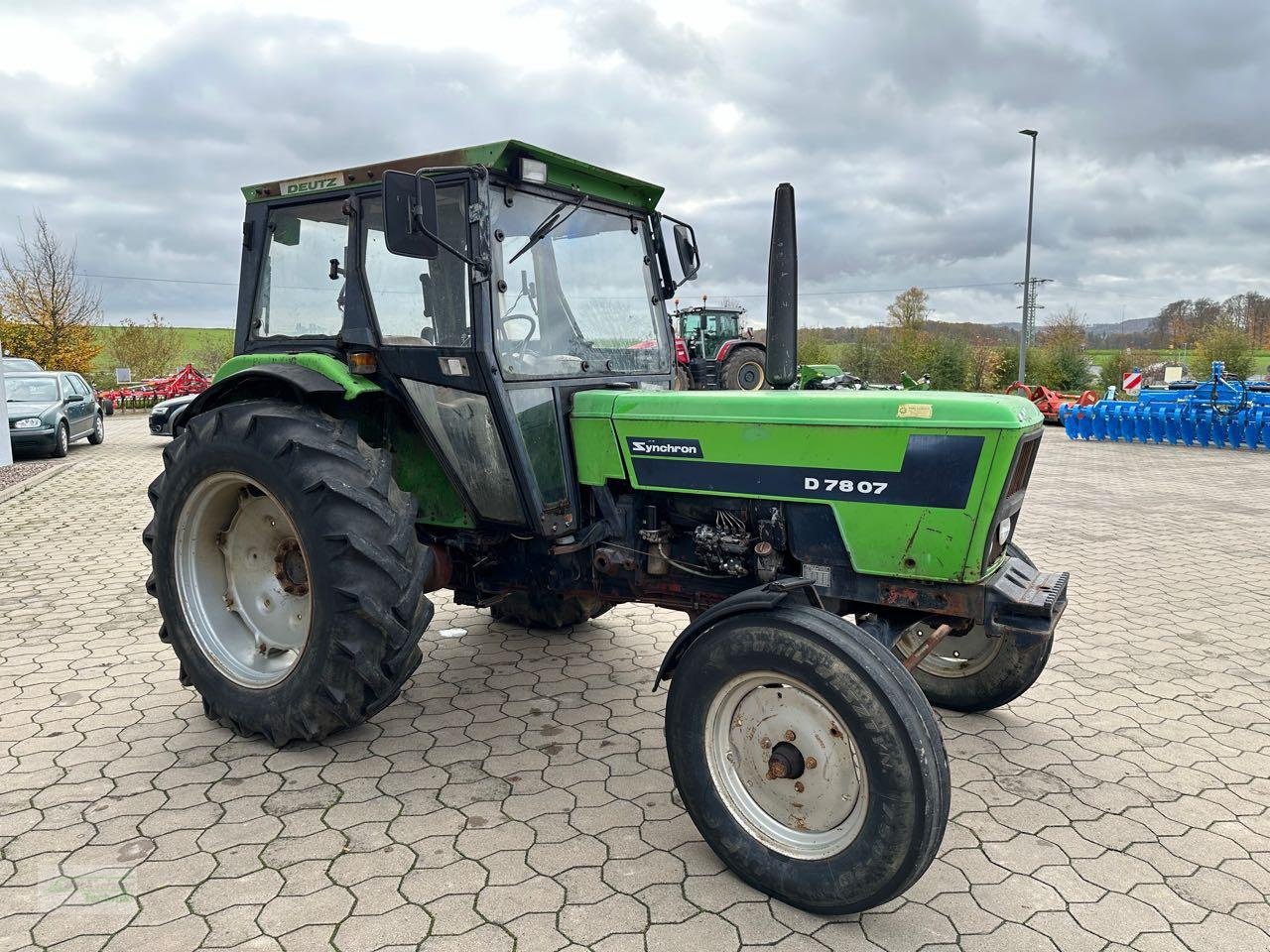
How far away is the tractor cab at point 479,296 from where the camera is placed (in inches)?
131

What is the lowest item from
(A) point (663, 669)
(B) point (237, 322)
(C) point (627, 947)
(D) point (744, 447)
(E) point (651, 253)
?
(C) point (627, 947)

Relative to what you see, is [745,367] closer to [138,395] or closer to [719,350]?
[719,350]

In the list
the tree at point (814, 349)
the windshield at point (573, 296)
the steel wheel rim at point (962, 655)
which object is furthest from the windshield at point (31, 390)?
the tree at point (814, 349)

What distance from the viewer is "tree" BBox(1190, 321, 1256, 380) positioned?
89.8 ft

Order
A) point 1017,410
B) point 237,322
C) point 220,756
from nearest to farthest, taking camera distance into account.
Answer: point 1017,410 → point 220,756 → point 237,322

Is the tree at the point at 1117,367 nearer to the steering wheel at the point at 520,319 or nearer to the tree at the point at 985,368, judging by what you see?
the tree at the point at 985,368

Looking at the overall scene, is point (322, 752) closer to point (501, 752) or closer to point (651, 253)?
point (501, 752)

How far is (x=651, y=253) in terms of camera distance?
13.8 feet

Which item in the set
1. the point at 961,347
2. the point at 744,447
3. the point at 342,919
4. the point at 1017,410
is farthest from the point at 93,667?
the point at 961,347

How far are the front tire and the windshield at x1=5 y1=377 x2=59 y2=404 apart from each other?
1307cm

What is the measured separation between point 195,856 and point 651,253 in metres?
3.11

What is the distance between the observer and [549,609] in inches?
193

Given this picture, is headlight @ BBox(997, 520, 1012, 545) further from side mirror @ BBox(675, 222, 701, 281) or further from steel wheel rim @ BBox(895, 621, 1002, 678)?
side mirror @ BBox(675, 222, 701, 281)

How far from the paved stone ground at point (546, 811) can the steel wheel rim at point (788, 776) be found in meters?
0.22
